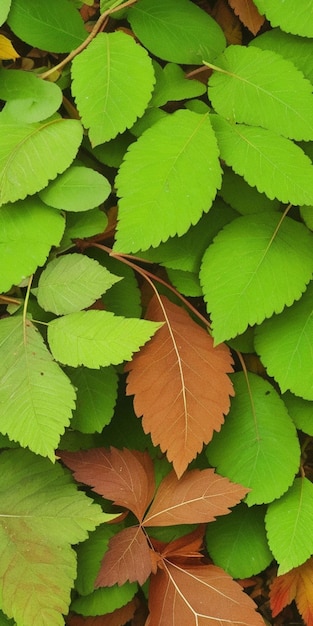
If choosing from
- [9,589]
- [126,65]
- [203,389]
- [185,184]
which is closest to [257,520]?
[203,389]

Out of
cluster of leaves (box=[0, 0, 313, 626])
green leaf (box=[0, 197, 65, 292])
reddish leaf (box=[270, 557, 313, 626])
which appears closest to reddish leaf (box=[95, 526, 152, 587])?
cluster of leaves (box=[0, 0, 313, 626])

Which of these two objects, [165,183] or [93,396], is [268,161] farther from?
[93,396]

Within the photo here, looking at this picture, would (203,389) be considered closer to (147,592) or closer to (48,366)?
(48,366)

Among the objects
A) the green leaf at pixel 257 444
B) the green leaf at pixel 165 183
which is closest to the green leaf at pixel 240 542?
the green leaf at pixel 257 444

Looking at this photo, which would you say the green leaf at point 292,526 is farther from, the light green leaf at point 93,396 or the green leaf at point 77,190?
the green leaf at point 77,190

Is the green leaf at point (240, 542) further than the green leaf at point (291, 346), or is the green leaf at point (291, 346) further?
the green leaf at point (240, 542)

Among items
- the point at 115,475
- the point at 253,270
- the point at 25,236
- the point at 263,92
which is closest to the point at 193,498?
the point at 115,475

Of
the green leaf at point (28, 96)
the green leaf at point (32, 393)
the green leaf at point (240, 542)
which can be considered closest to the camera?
the green leaf at point (32, 393)
